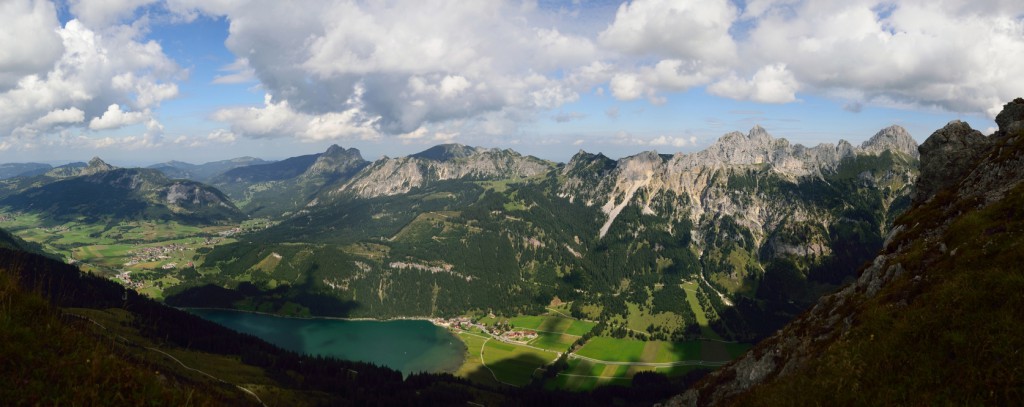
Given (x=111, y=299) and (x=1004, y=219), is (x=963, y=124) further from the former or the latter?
(x=111, y=299)

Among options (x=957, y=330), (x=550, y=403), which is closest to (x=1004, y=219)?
→ (x=957, y=330)

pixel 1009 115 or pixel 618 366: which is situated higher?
pixel 1009 115

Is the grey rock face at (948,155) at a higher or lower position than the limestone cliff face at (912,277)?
higher

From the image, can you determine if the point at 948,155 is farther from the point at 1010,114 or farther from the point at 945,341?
the point at 945,341

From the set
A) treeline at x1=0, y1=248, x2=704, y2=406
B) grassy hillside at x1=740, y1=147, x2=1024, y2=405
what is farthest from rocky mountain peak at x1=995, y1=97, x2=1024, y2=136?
treeline at x1=0, y1=248, x2=704, y2=406

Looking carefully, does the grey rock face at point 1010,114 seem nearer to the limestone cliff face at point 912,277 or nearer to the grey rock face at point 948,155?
the limestone cliff face at point 912,277

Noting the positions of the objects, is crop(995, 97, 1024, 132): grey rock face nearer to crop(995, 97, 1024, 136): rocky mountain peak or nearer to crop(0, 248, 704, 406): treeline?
crop(995, 97, 1024, 136): rocky mountain peak

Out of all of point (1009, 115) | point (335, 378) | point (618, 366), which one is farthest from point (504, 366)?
point (1009, 115)

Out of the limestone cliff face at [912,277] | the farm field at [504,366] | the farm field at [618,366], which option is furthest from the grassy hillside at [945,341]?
the farm field at [504,366]
